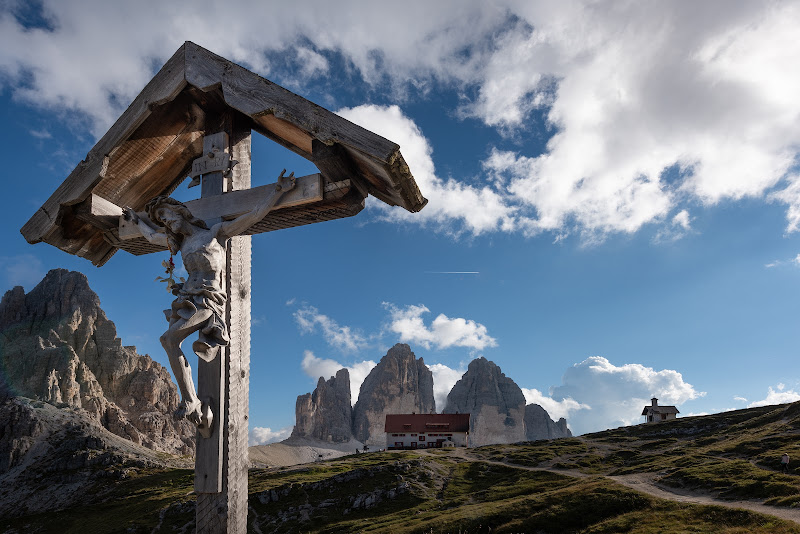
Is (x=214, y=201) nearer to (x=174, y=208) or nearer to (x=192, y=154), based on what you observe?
(x=174, y=208)

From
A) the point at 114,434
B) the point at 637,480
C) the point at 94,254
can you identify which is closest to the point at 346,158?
the point at 94,254

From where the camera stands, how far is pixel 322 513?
178 feet

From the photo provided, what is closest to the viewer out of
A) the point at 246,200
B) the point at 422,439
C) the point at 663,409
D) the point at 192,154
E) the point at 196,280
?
the point at 196,280

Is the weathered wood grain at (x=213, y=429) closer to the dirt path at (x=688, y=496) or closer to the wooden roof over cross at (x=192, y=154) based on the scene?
the wooden roof over cross at (x=192, y=154)

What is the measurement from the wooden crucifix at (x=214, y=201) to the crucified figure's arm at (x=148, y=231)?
0.06 feet

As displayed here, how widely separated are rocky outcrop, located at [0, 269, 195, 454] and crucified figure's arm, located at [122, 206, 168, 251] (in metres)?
142

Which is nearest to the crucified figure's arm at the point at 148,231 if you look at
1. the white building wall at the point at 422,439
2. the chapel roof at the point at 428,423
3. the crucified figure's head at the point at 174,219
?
the crucified figure's head at the point at 174,219

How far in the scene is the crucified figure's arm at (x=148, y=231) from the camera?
6.14m

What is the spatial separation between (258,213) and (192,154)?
255 centimetres

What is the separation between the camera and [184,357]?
4977 mm

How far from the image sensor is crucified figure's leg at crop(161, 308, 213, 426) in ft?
16.0

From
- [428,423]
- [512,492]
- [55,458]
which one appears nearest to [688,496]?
[512,492]

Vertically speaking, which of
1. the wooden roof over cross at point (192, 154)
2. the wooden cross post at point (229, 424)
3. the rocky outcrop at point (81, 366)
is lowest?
Answer: the wooden cross post at point (229, 424)

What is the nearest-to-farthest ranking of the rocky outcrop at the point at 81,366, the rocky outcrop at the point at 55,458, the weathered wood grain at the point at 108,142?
the weathered wood grain at the point at 108,142, the rocky outcrop at the point at 55,458, the rocky outcrop at the point at 81,366
